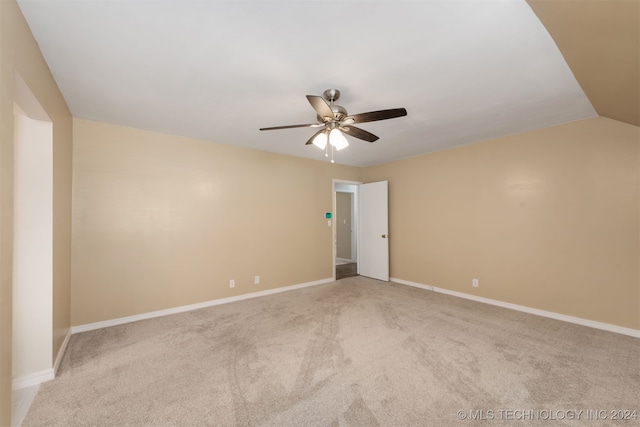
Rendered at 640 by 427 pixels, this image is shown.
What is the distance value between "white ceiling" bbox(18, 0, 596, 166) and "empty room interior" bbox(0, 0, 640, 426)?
17mm

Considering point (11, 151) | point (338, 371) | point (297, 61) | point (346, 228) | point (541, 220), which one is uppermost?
point (297, 61)

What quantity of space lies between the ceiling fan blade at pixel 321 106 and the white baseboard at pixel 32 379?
3.02 metres

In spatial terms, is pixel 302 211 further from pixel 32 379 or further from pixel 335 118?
pixel 32 379

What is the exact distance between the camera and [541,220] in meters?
3.38

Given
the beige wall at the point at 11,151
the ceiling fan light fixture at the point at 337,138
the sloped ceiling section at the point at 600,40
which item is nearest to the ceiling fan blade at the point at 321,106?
the ceiling fan light fixture at the point at 337,138

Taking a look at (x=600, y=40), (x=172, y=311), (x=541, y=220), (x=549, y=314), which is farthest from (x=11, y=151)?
(x=549, y=314)

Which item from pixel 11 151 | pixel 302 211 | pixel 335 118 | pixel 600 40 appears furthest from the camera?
pixel 302 211

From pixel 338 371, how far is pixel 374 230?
3561mm

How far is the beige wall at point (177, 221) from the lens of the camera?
304 cm

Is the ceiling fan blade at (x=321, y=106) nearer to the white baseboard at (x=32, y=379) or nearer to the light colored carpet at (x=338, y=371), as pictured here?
the light colored carpet at (x=338, y=371)

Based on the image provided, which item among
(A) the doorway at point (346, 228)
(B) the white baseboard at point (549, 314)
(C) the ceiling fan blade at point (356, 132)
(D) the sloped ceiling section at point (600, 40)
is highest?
(D) the sloped ceiling section at point (600, 40)

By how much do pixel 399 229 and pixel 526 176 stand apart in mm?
2200

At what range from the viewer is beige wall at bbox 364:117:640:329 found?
2.86 m

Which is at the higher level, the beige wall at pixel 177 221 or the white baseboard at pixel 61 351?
the beige wall at pixel 177 221
